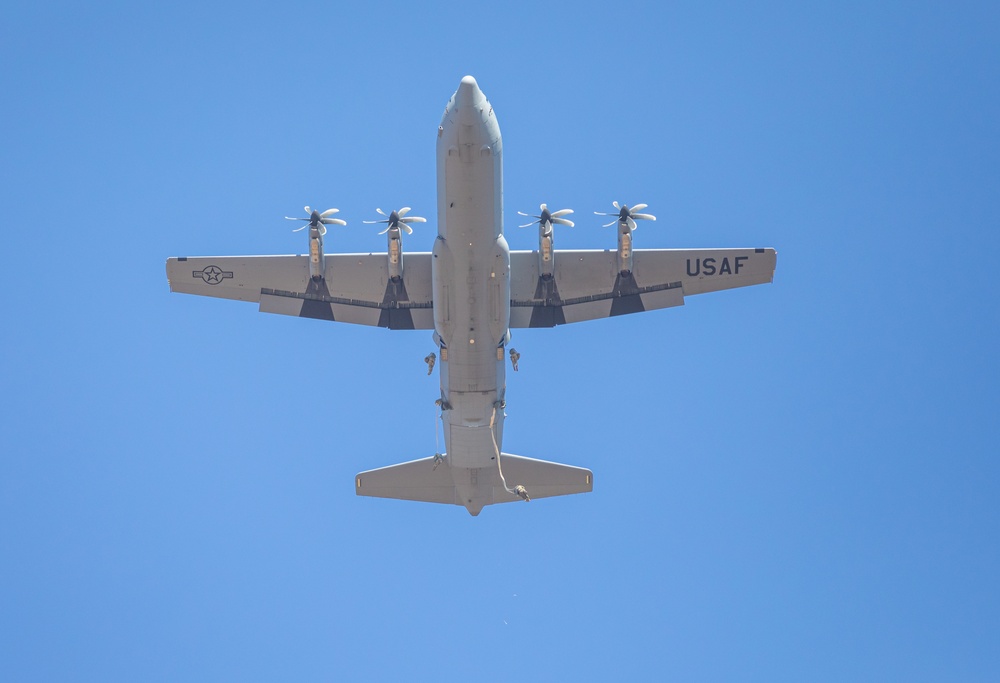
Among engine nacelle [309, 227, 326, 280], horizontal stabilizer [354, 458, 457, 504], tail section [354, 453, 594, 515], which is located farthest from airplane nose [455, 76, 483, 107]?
horizontal stabilizer [354, 458, 457, 504]

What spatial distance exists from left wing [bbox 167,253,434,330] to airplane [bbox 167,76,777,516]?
36mm

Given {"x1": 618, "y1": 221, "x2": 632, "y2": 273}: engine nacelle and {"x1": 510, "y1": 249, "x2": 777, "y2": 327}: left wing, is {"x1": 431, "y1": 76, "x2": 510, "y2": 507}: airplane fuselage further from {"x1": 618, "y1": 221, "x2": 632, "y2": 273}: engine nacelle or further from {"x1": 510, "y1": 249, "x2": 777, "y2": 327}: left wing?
{"x1": 618, "y1": 221, "x2": 632, "y2": 273}: engine nacelle

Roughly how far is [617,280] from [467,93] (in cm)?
979

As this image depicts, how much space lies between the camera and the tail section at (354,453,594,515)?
42875mm

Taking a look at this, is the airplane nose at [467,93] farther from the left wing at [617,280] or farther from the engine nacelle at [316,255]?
the engine nacelle at [316,255]

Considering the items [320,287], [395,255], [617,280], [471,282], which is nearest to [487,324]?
[471,282]

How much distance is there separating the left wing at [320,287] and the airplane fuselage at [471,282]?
2657 mm

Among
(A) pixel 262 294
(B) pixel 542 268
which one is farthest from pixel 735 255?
(A) pixel 262 294

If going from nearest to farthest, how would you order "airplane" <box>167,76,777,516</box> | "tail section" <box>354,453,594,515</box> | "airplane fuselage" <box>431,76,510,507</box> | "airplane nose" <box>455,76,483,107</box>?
"airplane nose" <box>455,76,483,107</box> → "airplane fuselage" <box>431,76,510,507</box> → "airplane" <box>167,76,777,516</box> → "tail section" <box>354,453,594,515</box>

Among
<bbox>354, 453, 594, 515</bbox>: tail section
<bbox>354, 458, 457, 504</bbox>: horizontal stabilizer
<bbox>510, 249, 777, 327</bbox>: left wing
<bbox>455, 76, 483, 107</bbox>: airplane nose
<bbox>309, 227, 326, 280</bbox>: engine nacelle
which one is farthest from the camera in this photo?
<bbox>354, 458, 457, 504</bbox>: horizontal stabilizer

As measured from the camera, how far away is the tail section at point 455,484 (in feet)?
141

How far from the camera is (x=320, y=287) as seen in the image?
41.9 meters

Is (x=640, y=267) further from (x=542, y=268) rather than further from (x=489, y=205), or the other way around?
(x=489, y=205)

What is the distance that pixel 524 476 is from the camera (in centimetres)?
4306
